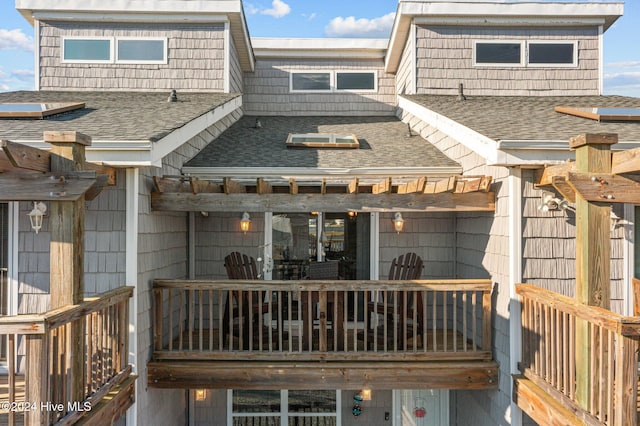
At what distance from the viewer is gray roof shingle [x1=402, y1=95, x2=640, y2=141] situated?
16.8 feet

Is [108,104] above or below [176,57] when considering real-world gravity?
below

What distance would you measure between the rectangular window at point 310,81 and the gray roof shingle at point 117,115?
2.03 metres

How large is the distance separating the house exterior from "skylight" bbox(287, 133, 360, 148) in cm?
14

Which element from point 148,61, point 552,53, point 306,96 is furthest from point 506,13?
point 148,61

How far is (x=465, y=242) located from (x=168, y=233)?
415 cm

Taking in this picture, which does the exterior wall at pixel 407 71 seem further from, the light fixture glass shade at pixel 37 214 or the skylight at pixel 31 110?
the light fixture glass shade at pixel 37 214

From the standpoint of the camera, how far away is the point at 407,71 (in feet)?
29.6

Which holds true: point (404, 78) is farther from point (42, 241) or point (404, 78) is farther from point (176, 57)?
point (42, 241)

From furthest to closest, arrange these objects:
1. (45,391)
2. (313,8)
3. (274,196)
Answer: (313,8) < (274,196) < (45,391)

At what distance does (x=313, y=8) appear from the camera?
39438 millimetres

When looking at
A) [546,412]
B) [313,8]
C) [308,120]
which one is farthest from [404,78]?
[313,8]

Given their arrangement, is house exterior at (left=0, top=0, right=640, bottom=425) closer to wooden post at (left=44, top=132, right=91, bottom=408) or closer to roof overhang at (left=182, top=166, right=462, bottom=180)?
roof overhang at (left=182, top=166, right=462, bottom=180)

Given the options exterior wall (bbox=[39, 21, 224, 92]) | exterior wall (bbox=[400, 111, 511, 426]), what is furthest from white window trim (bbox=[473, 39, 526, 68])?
exterior wall (bbox=[39, 21, 224, 92])

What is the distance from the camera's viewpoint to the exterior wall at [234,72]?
8.71 meters
